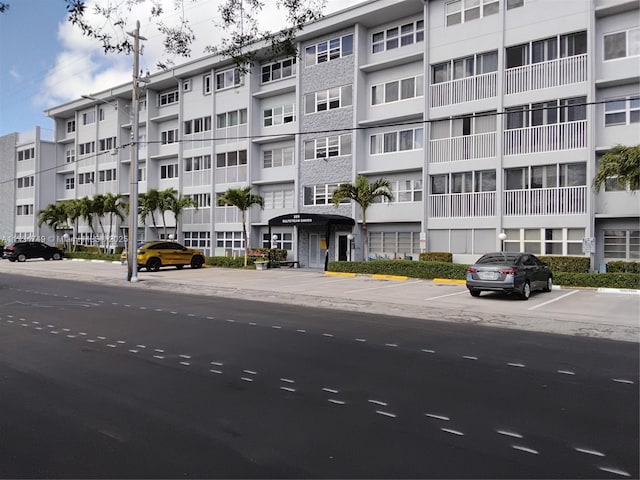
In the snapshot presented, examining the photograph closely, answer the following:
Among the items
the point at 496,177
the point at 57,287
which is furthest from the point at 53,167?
the point at 496,177

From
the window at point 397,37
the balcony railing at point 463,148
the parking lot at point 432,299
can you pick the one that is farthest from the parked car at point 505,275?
the window at point 397,37

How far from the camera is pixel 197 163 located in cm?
3878

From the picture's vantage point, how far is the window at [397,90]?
90.6ft

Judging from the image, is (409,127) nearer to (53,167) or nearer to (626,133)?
(626,133)

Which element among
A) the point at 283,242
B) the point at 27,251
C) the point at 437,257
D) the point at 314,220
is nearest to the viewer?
the point at 437,257

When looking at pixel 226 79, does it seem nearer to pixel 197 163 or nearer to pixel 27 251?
pixel 197 163

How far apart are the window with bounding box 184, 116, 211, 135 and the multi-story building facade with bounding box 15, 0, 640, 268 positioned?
109 mm

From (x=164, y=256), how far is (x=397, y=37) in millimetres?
17744

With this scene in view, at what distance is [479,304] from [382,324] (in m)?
5.04

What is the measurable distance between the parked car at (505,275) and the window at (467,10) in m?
13.7

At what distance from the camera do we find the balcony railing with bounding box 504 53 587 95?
22.5 meters

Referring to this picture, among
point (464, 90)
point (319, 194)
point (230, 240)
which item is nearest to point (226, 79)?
point (230, 240)

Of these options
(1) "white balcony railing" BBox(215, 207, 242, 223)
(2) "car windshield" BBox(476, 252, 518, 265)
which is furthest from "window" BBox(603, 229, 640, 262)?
(1) "white balcony railing" BBox(215, 207, 242, 223)

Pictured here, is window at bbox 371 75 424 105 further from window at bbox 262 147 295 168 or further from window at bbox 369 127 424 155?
window at bbox 262 147 295 168
